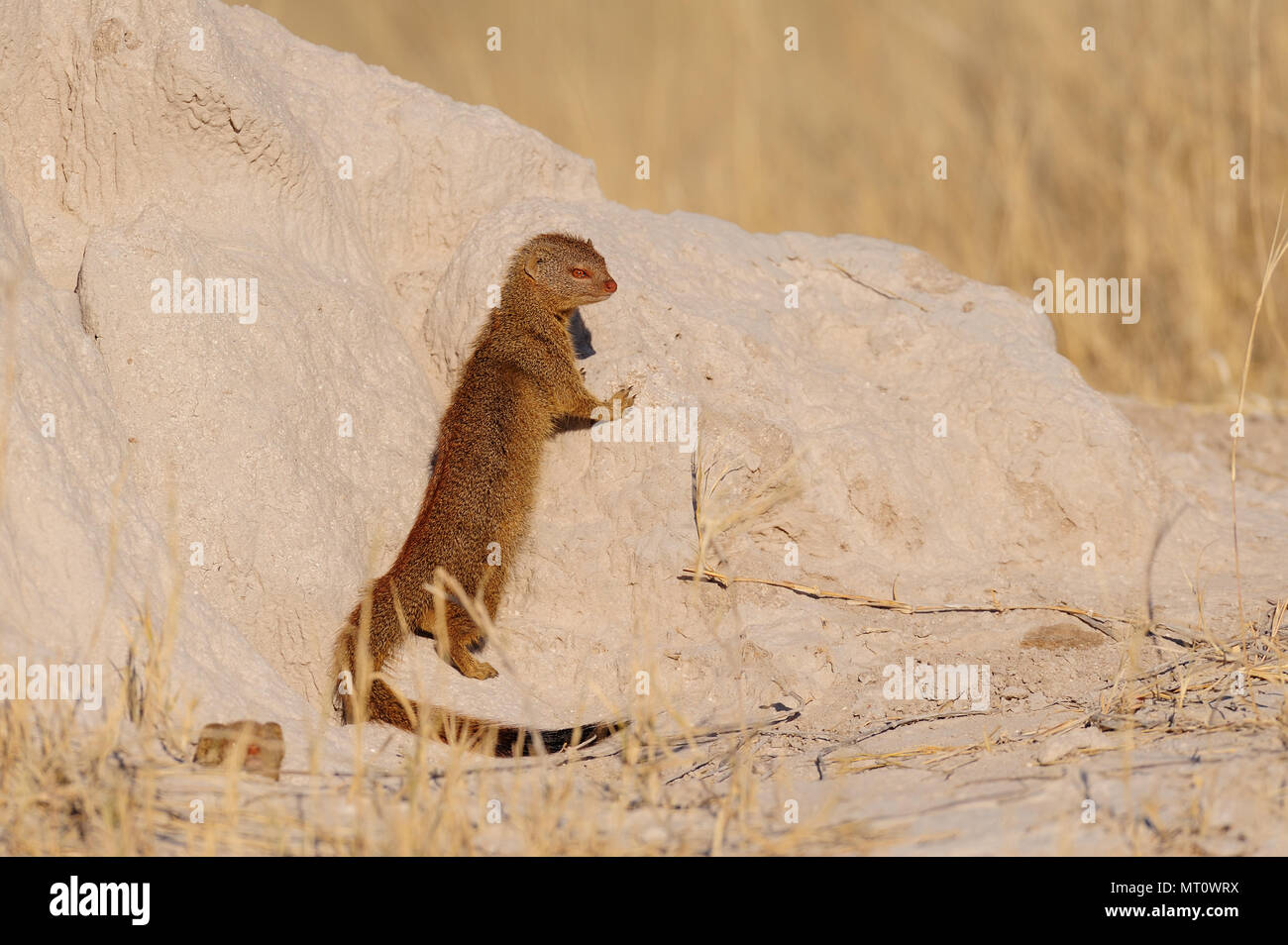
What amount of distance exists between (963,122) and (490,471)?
238 inches

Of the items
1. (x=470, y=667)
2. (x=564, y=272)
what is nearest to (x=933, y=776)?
(x=470, y=667)

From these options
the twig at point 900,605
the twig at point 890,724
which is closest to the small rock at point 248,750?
the twig at point 890,724

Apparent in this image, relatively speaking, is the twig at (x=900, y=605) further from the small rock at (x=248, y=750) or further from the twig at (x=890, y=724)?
the small rock at (x=248, y=750)

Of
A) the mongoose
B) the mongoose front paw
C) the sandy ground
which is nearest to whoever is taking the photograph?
the sandy ground

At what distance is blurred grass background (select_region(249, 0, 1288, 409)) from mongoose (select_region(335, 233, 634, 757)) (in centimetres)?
431

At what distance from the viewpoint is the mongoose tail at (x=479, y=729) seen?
120 inches

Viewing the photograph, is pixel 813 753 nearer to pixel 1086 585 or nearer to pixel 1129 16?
pixel 1086 585

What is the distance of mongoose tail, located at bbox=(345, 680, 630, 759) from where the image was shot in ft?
10.0

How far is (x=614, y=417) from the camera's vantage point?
4.04 metres

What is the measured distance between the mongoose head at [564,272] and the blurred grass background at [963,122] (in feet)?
13.8

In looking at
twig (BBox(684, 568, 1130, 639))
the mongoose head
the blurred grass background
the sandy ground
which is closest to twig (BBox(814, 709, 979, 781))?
the sandy ground

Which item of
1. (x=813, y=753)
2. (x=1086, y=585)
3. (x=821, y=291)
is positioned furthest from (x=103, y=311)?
(x=1086, y=585)

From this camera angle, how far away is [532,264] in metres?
4.12

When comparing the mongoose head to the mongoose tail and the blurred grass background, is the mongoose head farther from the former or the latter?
the blurred grass background
